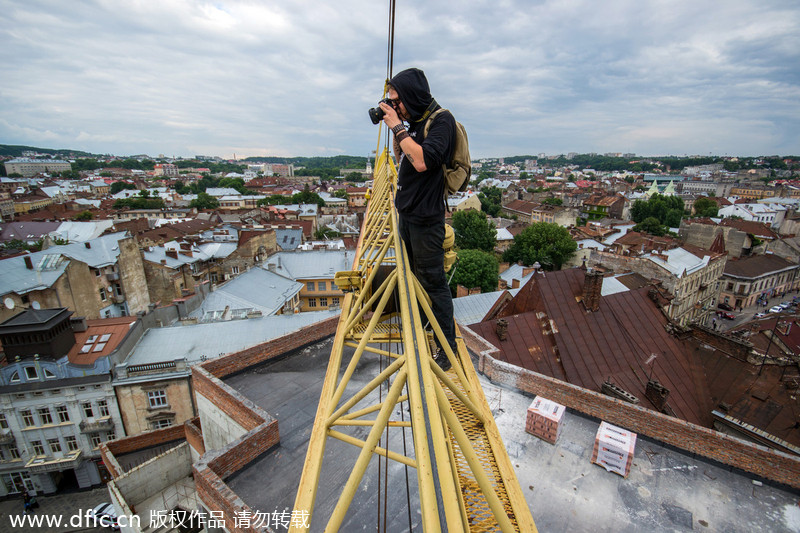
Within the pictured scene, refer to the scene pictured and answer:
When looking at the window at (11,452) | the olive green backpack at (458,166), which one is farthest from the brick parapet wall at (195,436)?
the olive green backpack at (458,166)

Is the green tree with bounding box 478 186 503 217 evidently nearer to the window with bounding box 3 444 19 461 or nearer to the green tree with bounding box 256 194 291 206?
the green tree with bounding box 256 194 291 206

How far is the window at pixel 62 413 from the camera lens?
722 inches

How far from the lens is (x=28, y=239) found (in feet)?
145

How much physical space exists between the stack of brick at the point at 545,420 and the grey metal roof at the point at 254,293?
66.8 ft

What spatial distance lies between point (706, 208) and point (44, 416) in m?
109

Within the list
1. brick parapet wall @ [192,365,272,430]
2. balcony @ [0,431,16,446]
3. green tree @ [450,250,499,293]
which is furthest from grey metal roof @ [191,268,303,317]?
green tree @ [450,250,499,293]

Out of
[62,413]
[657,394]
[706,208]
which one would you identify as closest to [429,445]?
[657,394]

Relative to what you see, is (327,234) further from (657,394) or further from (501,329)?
(657,394)

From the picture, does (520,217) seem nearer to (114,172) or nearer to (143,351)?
(143,351)

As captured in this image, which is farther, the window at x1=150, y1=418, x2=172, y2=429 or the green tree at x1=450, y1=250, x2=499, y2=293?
the green tree at x1=450, y1=250, x2=499, y2=293

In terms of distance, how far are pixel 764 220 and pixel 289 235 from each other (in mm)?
87798

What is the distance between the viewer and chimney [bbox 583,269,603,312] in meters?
14.8

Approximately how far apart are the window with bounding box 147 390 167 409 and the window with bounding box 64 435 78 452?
506 cm

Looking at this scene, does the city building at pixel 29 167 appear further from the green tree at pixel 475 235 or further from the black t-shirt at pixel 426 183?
the black t-shirt at pixel 426 183
